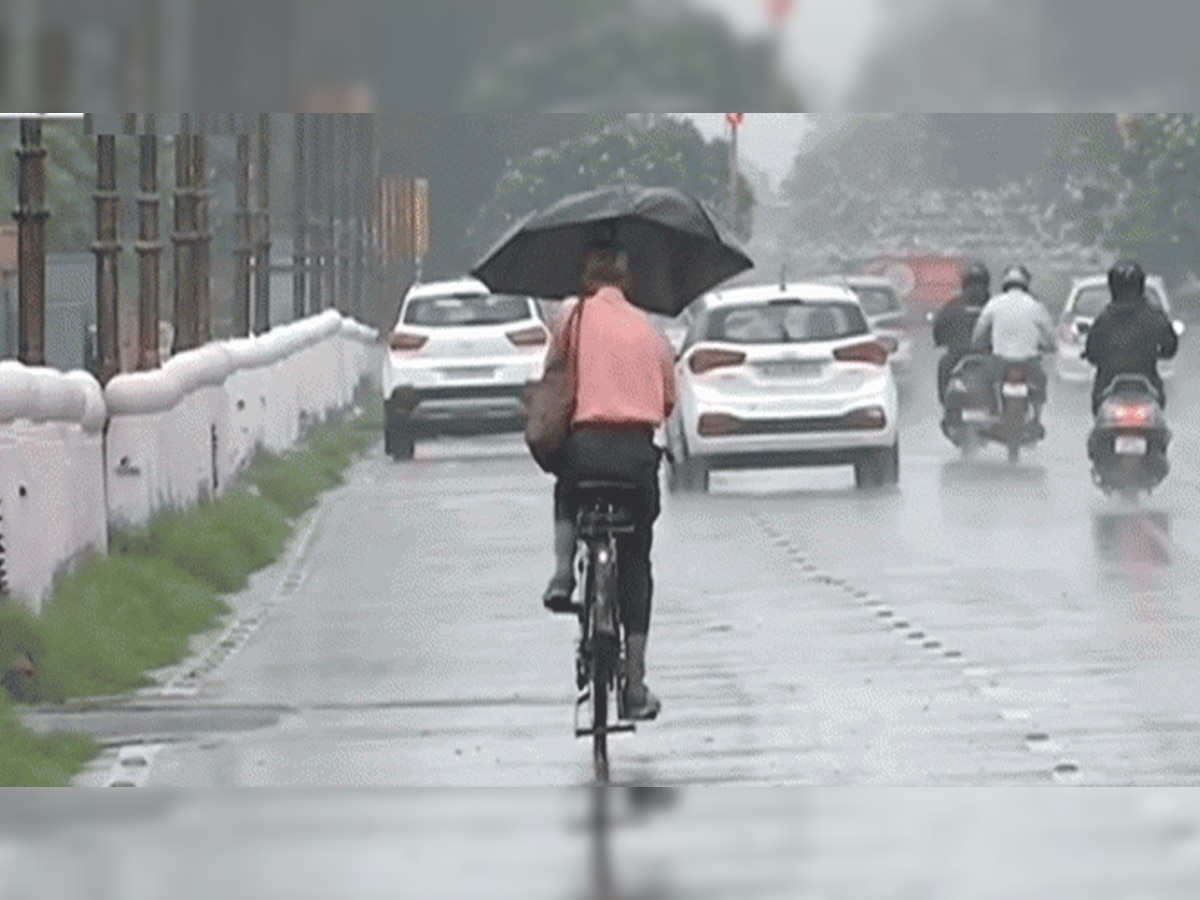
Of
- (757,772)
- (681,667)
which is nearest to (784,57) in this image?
(757,772)

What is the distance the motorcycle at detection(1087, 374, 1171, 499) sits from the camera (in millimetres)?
29781

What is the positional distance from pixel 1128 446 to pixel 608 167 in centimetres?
5782

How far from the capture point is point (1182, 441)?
136 ft

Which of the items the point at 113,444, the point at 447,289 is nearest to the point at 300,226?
the point at 447,289

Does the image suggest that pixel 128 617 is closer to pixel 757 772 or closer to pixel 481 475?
pixel 757 772

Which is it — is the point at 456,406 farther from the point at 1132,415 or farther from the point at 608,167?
the point at 608,167

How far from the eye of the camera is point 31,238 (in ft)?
72.6

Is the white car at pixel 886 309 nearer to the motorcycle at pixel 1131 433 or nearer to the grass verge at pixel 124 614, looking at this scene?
the motorcycle at pixel 1131 433

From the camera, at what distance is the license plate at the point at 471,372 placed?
39.7 metres

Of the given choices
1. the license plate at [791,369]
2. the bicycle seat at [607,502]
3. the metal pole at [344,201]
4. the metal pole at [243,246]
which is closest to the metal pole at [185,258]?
the license plate at [791,369]

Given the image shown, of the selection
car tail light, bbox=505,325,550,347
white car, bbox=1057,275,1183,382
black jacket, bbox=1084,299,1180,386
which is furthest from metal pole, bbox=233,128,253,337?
white car, bbox=1057,275,1183,382

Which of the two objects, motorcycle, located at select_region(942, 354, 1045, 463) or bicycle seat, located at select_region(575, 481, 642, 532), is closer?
bicycle seat, located at select_region(575, 481, 642, 532)

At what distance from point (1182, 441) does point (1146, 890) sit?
30.3 m

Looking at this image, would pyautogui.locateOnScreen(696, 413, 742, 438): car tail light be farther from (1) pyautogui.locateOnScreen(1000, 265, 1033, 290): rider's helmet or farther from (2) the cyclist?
(2) the cyclist
